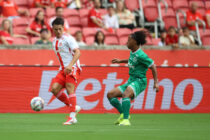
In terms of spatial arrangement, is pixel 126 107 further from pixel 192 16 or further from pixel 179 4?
pixel 179 4

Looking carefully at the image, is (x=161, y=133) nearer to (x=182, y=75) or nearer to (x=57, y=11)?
(x=182, y=75)

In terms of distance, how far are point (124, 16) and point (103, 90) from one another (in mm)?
4911

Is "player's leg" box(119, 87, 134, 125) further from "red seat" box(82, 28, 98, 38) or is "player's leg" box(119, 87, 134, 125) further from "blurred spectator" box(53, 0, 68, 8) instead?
"blurred spectator" box(53, 0, 68, 8)

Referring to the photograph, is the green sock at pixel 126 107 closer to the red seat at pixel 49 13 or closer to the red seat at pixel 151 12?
the red seat at pixel 49 13

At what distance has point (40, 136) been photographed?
22.9 ft

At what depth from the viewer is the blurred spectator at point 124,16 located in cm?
1781

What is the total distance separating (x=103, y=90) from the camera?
45.0 feet

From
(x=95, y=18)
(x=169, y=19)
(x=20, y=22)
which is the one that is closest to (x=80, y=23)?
(x=95, y=18)

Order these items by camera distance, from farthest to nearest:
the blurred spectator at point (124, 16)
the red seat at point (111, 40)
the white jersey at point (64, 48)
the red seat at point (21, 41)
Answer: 1. the blurred spectator at point (124, 16)
2. the red seat at point (111, 40)
3. the red seat at point (21, 41)
4. the white jersey at point (64, 48)

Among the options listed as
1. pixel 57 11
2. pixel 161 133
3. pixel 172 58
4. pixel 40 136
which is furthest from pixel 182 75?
pixel 40 136

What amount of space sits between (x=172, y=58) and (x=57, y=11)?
3932mm

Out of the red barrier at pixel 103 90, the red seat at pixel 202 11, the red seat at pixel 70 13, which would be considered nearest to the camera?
the red barrier at pixel 103 90

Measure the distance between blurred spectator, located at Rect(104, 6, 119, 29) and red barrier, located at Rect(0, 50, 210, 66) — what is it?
1.90 metres

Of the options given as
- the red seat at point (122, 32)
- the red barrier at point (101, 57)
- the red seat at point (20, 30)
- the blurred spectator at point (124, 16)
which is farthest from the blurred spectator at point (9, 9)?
the blurred spectator at point (124, 16)
